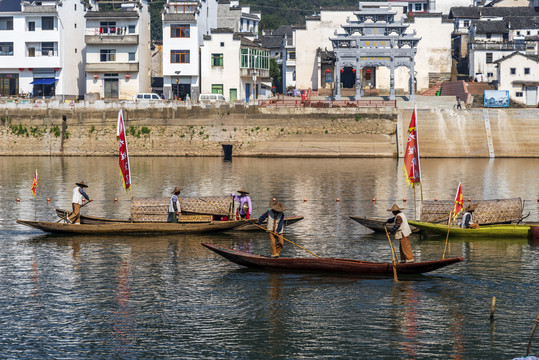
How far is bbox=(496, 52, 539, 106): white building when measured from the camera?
3740 inches

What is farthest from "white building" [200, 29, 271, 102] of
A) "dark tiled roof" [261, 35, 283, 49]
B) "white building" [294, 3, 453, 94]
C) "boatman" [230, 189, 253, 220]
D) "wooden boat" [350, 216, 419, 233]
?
"wooden boat" [350, 216, 419, 233]

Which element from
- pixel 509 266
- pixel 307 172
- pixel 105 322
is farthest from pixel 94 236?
pixel 307 172

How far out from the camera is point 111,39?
93.6m

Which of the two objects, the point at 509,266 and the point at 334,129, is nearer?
the point at 509,266

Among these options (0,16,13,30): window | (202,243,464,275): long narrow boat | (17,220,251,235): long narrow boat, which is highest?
(0,16,13,30): window

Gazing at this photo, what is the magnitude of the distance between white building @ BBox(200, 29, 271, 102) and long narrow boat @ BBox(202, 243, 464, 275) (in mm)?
67623

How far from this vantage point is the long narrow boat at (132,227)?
1391 inches

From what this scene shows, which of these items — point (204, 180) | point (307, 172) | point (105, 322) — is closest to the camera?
point (105, 322)

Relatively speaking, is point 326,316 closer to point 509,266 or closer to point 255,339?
point 255,339

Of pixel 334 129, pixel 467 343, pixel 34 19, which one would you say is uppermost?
pixel 34 19

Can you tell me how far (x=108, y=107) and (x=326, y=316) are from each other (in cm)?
6380

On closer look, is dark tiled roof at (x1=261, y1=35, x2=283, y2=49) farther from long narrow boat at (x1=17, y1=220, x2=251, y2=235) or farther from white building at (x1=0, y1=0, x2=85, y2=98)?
long narrow boat at (x1=17, y1=220, x2=251, y2=235)

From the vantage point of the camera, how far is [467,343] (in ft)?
70.2

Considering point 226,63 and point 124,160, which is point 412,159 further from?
point 226,63
